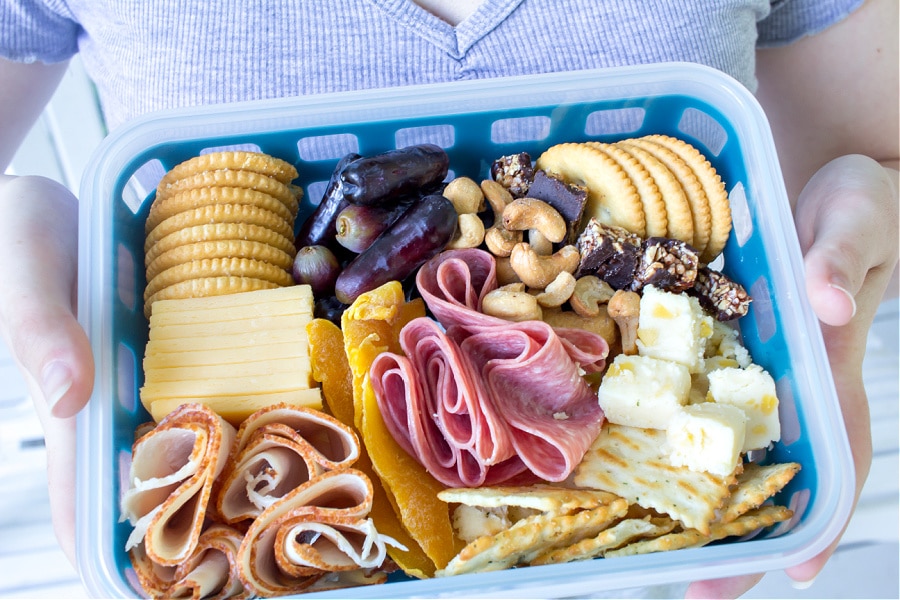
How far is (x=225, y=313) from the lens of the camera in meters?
0.68

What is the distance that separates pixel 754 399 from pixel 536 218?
0.25 metres

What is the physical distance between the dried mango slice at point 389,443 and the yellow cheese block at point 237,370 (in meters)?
0.05

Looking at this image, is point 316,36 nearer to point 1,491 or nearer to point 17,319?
point 17,319

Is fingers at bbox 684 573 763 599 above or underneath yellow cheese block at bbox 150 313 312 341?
underneath

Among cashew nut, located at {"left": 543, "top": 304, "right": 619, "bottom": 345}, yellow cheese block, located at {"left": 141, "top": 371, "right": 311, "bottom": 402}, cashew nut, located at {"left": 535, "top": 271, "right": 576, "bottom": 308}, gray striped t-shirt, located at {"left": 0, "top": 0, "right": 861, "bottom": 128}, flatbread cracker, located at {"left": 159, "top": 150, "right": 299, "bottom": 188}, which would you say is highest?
gray striped t-shirt, located at {"left": 0, "top": 0, "right": 861, "bottom": 128}

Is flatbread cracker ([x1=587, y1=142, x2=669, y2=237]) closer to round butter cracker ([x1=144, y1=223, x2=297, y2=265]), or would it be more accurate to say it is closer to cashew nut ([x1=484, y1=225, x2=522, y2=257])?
cashew nut ([x1=484, y1=225, x2=522, y2=257])

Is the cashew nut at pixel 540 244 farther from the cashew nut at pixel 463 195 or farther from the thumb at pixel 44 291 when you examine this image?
the thumb at pixel 44 291

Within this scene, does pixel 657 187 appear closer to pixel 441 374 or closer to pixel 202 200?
pixel 441 374

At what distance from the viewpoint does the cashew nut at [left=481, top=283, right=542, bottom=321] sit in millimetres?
674

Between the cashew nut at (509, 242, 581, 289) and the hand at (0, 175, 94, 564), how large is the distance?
38 cm

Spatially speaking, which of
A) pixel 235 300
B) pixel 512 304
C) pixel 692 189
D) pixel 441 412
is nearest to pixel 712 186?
pixel 692 189

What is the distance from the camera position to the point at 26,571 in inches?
42.0

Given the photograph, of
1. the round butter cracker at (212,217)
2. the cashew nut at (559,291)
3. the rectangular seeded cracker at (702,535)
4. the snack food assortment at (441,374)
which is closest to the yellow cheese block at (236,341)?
the snack food assortment at (441,374)

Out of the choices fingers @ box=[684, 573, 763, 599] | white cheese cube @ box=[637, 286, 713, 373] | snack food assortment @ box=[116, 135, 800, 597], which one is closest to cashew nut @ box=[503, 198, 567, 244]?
snack food assortment @ box=[116, 135, 800, 597]
